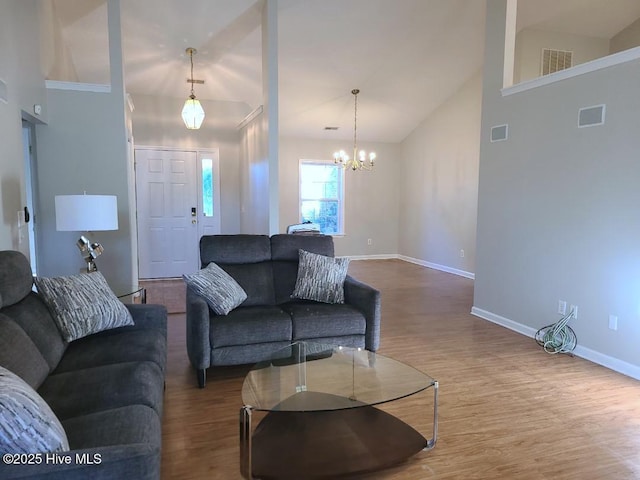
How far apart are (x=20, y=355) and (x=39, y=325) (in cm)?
38

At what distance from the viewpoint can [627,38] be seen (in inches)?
229

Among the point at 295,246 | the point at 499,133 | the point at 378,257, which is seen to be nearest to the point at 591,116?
the point at 499,133

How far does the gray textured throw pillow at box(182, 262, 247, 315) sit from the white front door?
157 inches

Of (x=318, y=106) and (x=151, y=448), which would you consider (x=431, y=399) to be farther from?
(x=318, y=106)

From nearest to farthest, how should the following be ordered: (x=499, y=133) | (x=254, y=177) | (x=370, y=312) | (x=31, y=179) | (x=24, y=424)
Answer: (x=24, y=424), (x=370, y=312), (x=31, y=179), (x=499, y=133), (x=254, y=177)

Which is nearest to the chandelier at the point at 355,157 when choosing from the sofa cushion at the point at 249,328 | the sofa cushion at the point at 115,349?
the sofa cushion at the point at 249,328

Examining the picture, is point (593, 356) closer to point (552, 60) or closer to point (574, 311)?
point (574, 311)

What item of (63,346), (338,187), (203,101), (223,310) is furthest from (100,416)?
(338,187)

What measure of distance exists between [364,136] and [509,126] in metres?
4.70

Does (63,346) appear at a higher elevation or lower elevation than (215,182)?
lower

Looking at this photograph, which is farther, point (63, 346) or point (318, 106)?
point (318, 106)

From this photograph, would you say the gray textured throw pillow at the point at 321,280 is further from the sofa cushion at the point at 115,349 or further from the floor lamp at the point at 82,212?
the floor lamp at the point at 82,212

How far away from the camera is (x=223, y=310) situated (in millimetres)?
2951

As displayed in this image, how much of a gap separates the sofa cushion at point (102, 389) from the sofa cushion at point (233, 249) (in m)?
1.43
